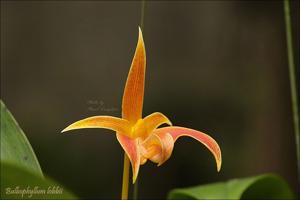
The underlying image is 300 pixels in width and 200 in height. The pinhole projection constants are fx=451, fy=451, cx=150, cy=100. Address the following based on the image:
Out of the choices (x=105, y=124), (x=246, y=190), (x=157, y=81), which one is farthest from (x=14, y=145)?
(x=157, y=81)

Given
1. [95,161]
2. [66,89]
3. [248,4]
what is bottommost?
[95,161]

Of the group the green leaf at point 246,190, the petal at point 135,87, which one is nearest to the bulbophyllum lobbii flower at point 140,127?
the petal at point 135,87

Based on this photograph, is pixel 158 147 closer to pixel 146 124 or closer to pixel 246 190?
pixel 146 124

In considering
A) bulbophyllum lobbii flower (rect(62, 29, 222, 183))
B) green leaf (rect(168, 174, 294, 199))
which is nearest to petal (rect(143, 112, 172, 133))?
bulbophyllum lobbii flower (rect(62, 29, 222, 183))

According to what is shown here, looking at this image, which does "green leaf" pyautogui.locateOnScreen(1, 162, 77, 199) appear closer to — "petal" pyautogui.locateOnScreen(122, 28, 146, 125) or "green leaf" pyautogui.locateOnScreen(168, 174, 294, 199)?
"petal" pyautogui.locateOnScreen(122, 28, 146, 125)

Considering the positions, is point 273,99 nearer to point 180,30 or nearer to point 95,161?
point 180,30

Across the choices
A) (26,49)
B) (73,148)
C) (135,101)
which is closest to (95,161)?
(73,148)

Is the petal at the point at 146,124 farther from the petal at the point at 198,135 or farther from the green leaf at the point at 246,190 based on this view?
the green leaf at the point at 246,190
